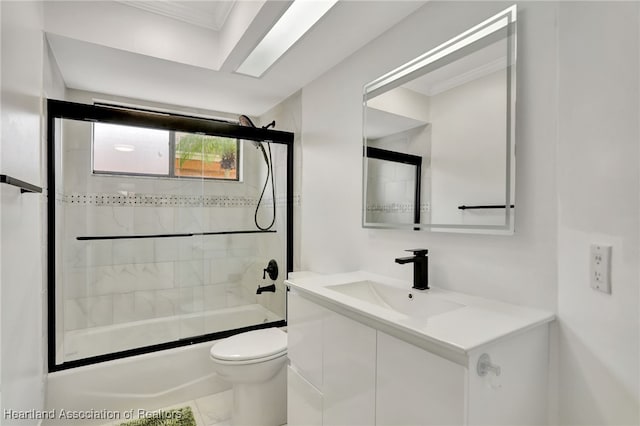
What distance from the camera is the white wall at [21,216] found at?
120cm

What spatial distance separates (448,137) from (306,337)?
1.14 m

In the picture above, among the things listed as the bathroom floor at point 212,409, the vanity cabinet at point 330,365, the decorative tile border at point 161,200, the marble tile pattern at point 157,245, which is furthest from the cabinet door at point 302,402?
the decorative tile border at point 161,200

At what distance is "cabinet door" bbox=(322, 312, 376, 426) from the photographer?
116 cm

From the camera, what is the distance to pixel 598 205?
0.98m

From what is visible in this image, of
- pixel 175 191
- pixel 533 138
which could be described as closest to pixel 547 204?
pixel 533 138

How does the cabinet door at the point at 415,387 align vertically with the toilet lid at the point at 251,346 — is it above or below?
above

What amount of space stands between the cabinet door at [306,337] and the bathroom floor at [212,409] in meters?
0.77

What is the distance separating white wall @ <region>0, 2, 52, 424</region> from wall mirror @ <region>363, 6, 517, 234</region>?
161 centimetres

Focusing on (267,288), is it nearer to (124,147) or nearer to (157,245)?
(157,245)

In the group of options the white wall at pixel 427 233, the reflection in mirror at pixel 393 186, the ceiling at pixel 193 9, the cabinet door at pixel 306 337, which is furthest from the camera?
the ceiling at pixel 193 9

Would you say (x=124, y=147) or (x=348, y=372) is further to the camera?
(x=124, y=147)

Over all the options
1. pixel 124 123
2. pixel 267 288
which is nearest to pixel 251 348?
pixel 267 288

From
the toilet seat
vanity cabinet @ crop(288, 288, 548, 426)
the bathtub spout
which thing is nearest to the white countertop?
vanity cabinet @ crop(288, 288, 548, 426)

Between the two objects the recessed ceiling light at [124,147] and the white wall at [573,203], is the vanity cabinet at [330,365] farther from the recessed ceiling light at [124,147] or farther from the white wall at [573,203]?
the recessed ceiling light at [124,147]
